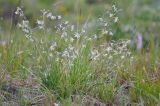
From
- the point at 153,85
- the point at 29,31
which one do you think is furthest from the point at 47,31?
the point at 153,85

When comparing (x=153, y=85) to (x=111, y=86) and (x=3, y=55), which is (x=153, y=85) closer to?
(x=111, y=86)

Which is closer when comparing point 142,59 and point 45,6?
point 142,59

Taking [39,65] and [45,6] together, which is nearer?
[39,65]

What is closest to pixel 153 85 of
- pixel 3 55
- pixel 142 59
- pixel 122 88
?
pixel 122 88

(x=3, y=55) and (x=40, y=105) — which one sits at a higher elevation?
(x=3, y=55)

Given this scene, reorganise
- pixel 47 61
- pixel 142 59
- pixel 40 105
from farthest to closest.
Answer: pixel 142 59 < pixel 47 61 < pixel 40 105

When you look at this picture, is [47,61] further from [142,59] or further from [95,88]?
[142,59]

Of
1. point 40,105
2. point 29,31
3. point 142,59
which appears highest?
point 29,31

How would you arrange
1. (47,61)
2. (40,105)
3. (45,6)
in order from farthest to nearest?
(45,6) < (47,61) < (40,105)

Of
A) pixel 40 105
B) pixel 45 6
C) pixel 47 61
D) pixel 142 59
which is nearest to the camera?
pixel 40 105
